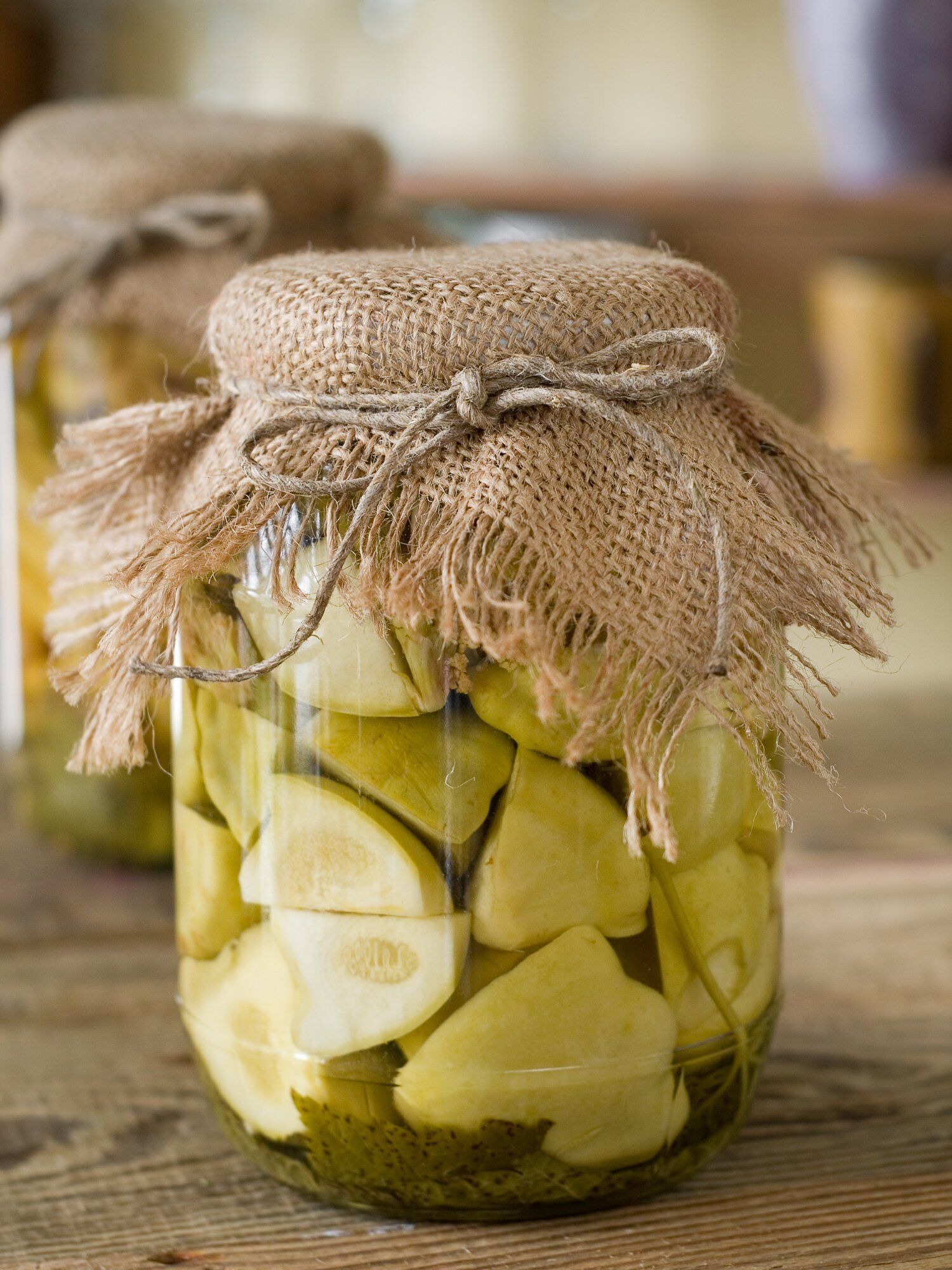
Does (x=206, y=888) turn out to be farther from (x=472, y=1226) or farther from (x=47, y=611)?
(x=47, y=611)

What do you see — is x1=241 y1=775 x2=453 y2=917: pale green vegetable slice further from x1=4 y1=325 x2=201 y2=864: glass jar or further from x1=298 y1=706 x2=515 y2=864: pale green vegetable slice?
x1=4 y1=325 x2=201 y2=864: glass jar

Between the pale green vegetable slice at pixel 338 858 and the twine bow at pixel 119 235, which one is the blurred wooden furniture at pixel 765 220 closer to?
the twine bow at pixel 119 235

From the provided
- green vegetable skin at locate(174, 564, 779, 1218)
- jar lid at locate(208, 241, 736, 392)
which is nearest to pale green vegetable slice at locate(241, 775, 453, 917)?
green vegetable skin at locate(174, 564, 779, 1218)

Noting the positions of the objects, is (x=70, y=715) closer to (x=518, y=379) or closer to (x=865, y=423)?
(x=518, y=379)

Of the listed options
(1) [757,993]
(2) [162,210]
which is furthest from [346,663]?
(2) [162,210]

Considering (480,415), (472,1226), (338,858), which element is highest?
(480,415)

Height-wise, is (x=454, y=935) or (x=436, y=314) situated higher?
(x=436, y=314)
